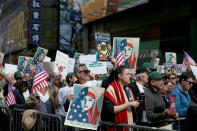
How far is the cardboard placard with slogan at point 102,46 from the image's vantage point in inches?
301

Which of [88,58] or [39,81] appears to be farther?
[88,58]

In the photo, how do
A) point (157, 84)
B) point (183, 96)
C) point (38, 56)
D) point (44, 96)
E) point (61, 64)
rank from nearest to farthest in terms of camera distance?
point (157, 84), point (183, 96), point (44, 96), point (61, 64), point (38, 56)

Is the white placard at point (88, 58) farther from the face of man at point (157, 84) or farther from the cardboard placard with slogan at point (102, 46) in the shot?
the face of man at point (157, 84)

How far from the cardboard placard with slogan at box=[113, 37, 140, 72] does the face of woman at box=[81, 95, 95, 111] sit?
172cm

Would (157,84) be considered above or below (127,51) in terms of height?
below

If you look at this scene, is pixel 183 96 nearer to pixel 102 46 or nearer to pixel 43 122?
pixel 102 46

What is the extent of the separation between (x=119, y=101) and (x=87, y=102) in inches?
20.4

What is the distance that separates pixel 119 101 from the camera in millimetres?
5168

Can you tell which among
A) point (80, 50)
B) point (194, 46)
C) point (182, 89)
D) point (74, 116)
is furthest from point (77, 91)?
point (80, 50)

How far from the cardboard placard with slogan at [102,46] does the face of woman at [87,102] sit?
2.34 m

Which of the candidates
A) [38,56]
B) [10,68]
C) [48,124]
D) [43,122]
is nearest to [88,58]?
[38,56]

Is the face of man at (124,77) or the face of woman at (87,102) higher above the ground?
the face of man at (124,77)

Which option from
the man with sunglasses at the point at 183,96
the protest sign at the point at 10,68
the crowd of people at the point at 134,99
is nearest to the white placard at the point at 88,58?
the crowd of people at the point at 134,99

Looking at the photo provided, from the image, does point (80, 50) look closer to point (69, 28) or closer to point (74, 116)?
point (69, 28)
